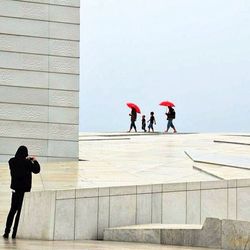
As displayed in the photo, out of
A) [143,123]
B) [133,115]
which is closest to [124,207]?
[133,115]


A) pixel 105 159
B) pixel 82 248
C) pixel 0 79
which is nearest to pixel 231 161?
pixel 105 159

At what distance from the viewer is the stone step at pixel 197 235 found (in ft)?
28.6

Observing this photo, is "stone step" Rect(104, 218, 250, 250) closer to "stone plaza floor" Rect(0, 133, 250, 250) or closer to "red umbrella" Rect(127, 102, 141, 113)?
"stone plaza floor" Rect(0, 133, 250, 250)

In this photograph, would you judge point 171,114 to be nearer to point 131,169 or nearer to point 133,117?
point 133,117

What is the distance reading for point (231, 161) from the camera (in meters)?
19.0

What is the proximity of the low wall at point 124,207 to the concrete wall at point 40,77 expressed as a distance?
10.0m

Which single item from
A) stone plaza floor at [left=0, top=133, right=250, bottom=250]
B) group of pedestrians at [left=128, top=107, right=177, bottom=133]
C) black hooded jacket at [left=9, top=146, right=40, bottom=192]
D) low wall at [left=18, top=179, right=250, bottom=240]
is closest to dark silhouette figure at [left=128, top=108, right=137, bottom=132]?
group of pedestrians at [left=128, top=107, right=177, bottom=133]

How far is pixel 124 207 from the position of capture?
11.0m

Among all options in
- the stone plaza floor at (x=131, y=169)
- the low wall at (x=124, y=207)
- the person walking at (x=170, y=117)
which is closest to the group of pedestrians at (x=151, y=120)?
the person walking at (x=170, y=117)

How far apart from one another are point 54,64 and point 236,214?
35.6 ft

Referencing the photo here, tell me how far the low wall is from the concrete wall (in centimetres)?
1004

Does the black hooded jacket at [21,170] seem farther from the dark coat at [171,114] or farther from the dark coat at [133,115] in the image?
the dark coat at [133,115]

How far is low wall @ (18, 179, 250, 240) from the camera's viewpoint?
33.4ft

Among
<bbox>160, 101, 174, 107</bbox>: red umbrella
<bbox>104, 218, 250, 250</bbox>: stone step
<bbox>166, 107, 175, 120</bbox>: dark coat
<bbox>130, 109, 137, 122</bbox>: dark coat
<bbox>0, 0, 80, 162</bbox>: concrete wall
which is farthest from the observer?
<bbox>160, 101, 174, 107</bbox>: red umbrella
